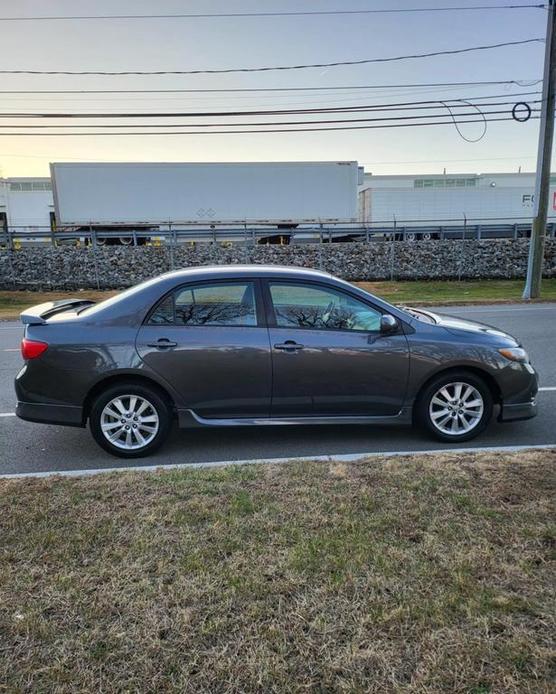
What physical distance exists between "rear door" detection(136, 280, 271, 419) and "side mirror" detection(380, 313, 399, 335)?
39.2 inches

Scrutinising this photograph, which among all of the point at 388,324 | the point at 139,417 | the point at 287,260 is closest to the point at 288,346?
the point at 388,324

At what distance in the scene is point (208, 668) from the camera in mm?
2100

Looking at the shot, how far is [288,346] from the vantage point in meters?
4.61

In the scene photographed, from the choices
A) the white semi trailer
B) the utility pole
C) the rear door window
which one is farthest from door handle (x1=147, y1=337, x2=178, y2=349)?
the white semi trailer

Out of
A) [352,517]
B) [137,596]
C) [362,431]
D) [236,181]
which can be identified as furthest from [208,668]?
[236,181]

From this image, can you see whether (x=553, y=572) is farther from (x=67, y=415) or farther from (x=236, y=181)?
(x=236, y=181)

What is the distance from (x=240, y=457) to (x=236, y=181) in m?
23.4

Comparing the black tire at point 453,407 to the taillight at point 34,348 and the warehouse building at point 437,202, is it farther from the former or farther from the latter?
the warehouse building at point 437,202

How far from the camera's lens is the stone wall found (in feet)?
68.8

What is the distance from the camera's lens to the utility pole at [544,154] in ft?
48.5

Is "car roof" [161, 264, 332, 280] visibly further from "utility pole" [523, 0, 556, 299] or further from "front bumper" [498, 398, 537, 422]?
"utility pole" [523, 0, 556, 299]

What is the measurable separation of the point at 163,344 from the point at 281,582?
96.7 inches

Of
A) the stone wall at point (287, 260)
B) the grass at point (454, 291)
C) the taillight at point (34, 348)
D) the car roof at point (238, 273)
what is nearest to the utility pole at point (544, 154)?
the grass at point (454, 291)

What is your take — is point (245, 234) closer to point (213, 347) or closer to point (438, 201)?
point (438, 201)
